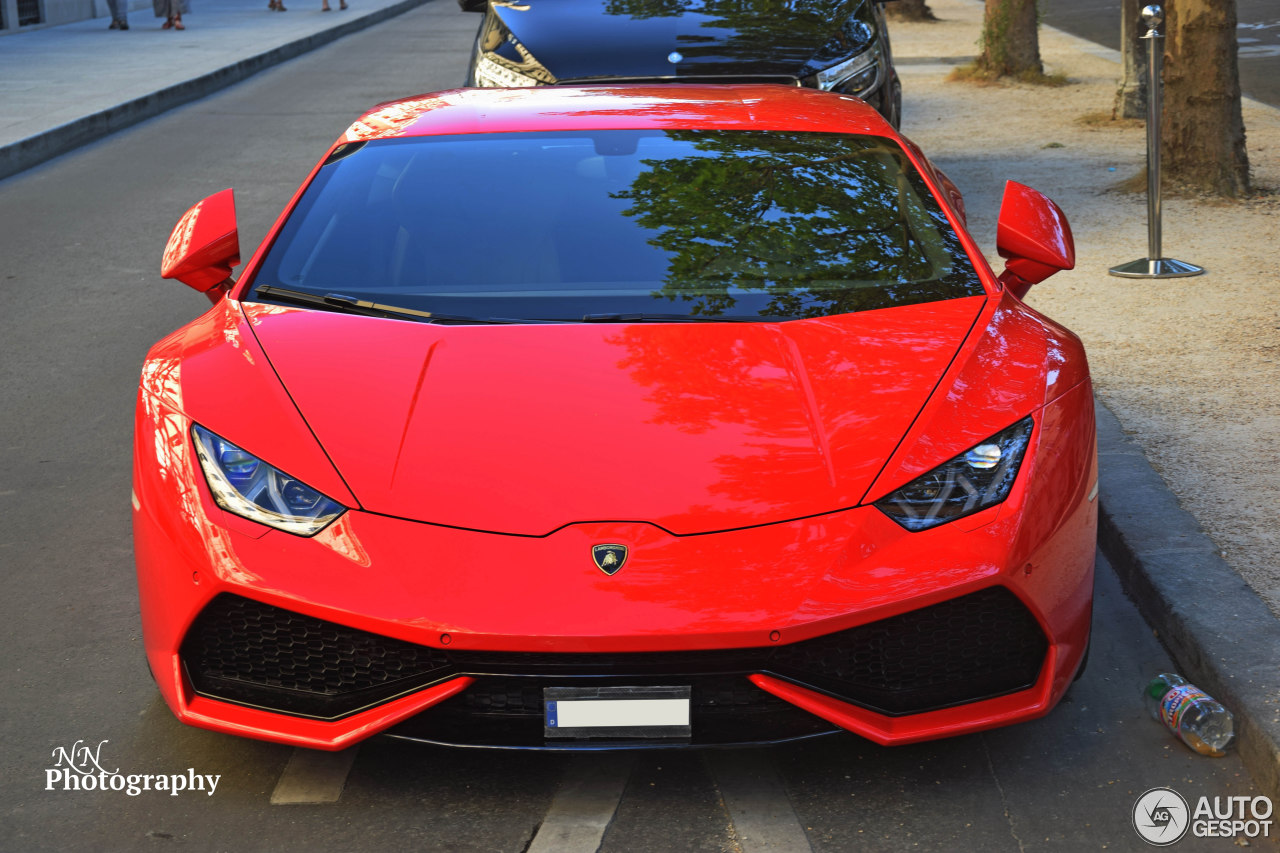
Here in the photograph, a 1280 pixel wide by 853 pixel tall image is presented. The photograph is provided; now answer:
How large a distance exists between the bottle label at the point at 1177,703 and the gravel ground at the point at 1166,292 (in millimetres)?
506

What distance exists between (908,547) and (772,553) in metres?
0.27

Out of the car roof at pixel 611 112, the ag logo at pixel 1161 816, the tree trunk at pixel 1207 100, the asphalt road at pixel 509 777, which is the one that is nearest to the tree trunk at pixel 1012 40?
the tree trunk at pixel 1207 100

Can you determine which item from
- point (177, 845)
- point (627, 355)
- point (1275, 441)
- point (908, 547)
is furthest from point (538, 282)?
point (1275, 441)

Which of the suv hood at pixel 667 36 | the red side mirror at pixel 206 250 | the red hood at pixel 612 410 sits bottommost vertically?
the red hood at pixel 612 410

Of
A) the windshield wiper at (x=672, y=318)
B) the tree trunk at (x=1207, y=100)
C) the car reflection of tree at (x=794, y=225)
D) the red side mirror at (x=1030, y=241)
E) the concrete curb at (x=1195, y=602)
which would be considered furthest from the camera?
the tree trunk at (x=1207, y=100)

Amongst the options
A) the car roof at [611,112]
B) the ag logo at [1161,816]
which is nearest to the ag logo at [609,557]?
the ag logo at [1161,816]

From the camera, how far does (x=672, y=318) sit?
11.5 feet

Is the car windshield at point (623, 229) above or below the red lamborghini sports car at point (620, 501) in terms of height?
above

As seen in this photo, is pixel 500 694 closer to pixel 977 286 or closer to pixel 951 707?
pixel 951 707

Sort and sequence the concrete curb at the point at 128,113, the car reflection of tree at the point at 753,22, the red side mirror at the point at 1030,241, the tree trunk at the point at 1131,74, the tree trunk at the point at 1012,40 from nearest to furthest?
1. the red side mirror at the point at 1030,241
2. the car reflection of tree at the point at 753,22
3. the concrete curb at the point at 128,113
4. the tree trunk at the point at 1131,74
5. the tree trunk at the point at 1012,40

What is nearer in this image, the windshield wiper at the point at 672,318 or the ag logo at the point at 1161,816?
the ag logo at the point at 1161,816

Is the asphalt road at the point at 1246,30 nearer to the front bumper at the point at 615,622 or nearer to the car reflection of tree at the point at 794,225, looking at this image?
the car reflection of tree at the point at 794,225

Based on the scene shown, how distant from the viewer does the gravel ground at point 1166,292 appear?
15.0 feet

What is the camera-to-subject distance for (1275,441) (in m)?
4.86
